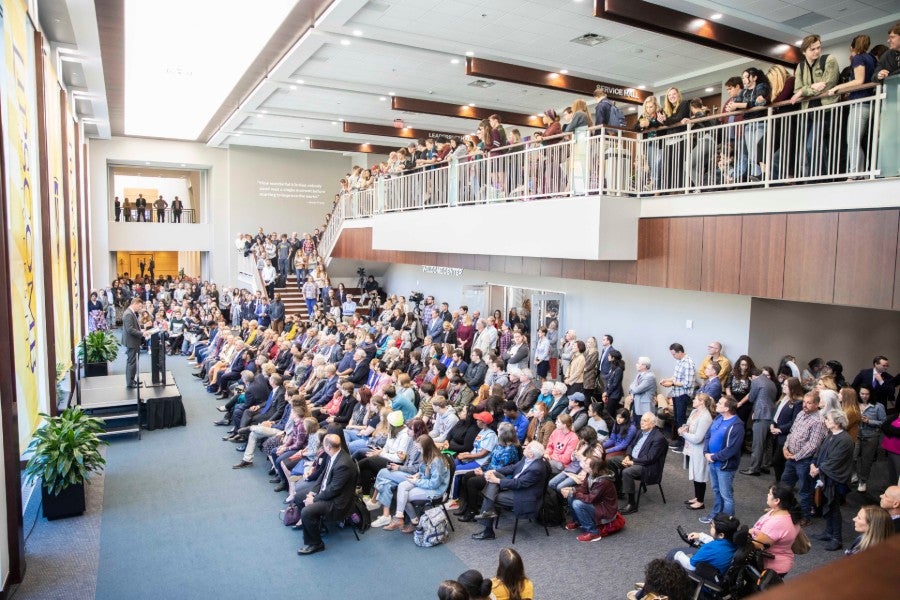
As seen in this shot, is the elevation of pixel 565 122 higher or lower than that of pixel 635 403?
higher

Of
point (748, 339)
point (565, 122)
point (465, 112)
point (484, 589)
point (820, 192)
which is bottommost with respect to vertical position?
point (484, 589)

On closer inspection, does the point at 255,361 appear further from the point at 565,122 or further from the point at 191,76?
the point at 191,76

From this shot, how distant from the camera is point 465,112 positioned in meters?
18.9

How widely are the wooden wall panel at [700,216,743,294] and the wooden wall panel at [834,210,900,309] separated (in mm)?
1309

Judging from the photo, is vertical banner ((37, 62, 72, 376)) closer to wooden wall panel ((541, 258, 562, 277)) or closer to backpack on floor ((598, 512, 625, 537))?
wooden wall panel ((541, 258, 562, 277))

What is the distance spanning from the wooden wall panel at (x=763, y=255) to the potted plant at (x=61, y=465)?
8859 millimetres

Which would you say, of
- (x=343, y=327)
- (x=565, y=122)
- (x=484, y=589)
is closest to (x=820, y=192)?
(x=565, y=122)

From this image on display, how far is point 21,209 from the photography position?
841cm

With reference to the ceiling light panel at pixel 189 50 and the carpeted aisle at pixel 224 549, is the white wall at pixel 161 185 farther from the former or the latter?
the carpeted aisle at pixel 224 549

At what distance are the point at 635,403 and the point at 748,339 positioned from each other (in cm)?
220

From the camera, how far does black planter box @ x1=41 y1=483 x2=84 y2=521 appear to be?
7758 mm

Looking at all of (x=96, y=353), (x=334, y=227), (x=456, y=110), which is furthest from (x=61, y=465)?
(x=334, y=227)

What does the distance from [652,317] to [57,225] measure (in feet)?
40.0

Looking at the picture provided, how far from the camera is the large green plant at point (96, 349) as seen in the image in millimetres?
14827
